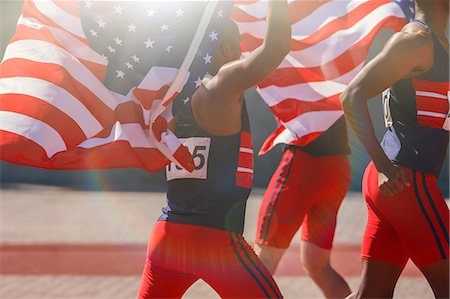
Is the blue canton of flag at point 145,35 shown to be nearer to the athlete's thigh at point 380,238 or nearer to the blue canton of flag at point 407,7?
the athlete's thigh at point 380,238

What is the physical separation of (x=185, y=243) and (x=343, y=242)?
20.4 ft

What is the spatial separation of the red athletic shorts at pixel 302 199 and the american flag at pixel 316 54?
0.60ft

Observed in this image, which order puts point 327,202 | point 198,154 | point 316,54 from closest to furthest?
point 198,154, point 316,54, point 327,202

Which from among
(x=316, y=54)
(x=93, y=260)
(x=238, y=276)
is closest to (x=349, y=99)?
(x=238, y=276)

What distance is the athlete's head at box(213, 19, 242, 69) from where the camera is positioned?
148 inches

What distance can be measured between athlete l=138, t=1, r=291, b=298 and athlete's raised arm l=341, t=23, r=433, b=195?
494mm

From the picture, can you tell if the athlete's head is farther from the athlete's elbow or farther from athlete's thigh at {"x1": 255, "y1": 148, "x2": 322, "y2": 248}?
athlete's thigh at {"x1": 255, "y1": 148, "x2": 322, "y2": 248}

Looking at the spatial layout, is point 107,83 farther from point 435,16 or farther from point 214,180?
point 435,16

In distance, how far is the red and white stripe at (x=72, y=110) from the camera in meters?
3.81

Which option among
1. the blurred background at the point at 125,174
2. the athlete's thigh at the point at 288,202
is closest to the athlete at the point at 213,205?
the athlete's thigh at the point at 288,202

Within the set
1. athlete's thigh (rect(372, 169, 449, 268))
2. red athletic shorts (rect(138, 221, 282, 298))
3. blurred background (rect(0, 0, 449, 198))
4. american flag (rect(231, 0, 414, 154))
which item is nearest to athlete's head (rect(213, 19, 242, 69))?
red athletic shorts (rect(138, 221, 282, 298))

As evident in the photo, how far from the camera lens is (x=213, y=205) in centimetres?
370

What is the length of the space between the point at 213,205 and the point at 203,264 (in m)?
0.25

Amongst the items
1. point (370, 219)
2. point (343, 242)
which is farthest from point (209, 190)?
point (343, 242)
